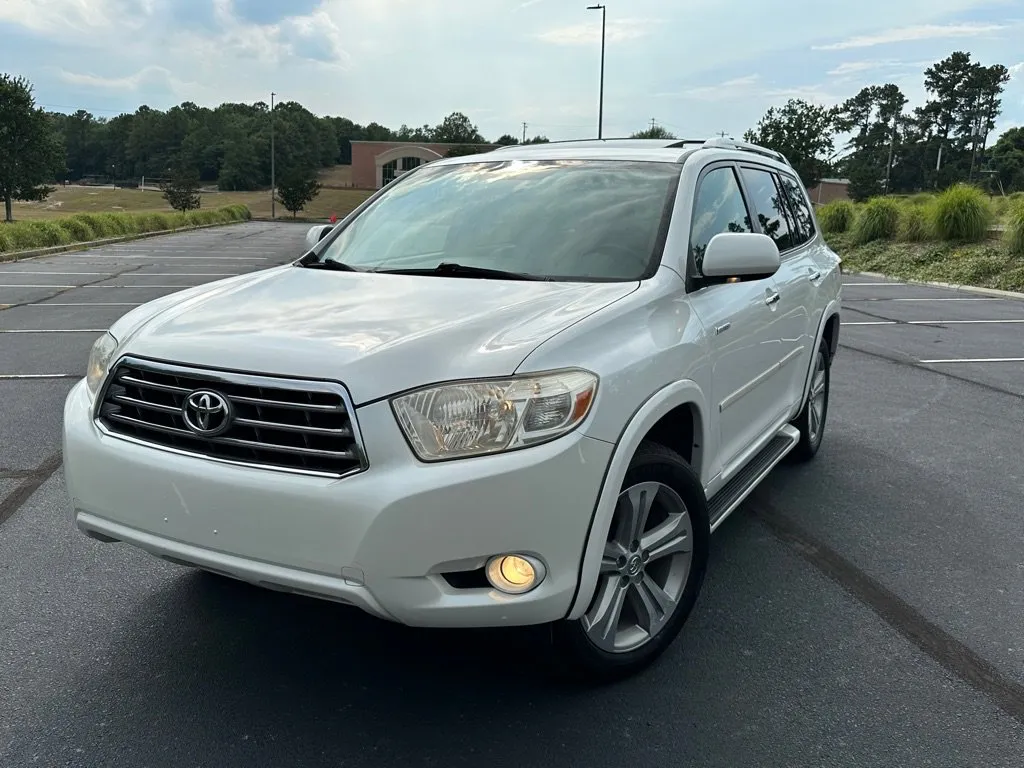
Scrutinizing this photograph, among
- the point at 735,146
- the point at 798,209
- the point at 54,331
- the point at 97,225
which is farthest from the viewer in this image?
the point at 97,225

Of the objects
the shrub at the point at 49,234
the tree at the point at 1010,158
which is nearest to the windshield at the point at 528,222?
the shrub at the point at 49,234

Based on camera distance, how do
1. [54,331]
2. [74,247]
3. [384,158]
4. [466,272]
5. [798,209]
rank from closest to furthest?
[466,272] < [798,209] < [54,331] < [74,247] < [384,158]

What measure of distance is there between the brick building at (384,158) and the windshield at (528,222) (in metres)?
86.8

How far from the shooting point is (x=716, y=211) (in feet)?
12.7

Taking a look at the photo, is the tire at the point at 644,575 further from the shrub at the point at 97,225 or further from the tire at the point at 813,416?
the shrub at the point at 97,225

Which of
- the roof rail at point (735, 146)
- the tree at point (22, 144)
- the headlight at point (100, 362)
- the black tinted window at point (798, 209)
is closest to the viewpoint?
the headlight at point (100, 362)

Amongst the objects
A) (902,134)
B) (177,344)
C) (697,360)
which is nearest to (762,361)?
(697,360)

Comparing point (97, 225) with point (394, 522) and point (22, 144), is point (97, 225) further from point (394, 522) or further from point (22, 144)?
point (394, 522)

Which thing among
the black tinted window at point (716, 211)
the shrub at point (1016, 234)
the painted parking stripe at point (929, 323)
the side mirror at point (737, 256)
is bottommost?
the painted parking stripe at point (929, 323)

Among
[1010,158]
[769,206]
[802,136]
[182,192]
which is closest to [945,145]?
[1010,158]

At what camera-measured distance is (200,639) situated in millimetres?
3172

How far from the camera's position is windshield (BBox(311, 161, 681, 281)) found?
135 inches

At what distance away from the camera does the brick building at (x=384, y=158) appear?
317 ft

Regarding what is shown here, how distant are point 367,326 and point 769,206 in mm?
2830
